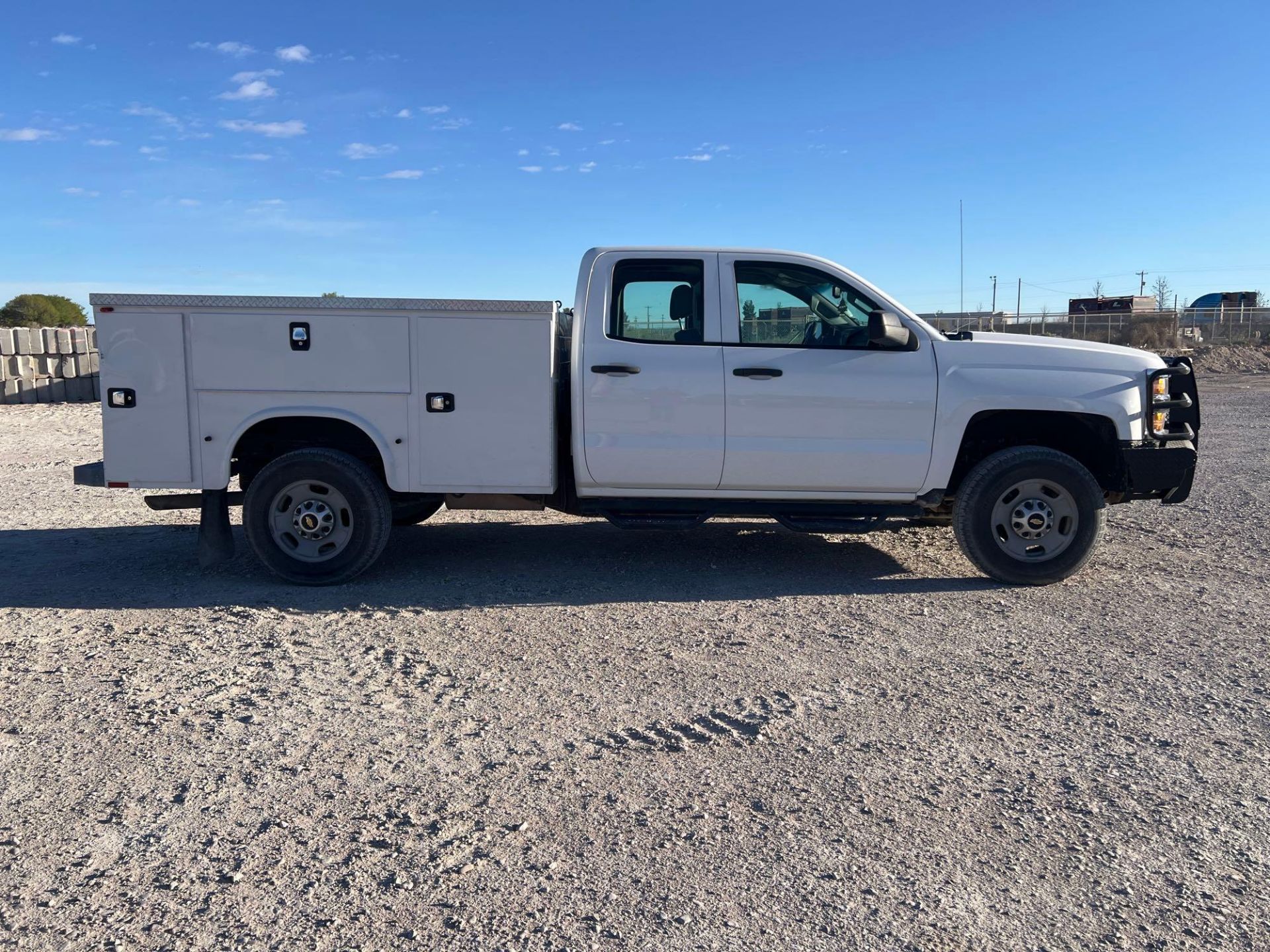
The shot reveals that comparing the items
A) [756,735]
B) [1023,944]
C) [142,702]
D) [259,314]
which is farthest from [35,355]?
[1023,944]

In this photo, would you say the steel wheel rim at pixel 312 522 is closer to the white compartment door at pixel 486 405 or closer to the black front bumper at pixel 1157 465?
the white compartment door at pixel 486 405

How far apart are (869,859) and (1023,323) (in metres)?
40.2

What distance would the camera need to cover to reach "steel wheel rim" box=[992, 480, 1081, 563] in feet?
21.3

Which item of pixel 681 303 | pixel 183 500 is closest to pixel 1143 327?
pixel 681 303

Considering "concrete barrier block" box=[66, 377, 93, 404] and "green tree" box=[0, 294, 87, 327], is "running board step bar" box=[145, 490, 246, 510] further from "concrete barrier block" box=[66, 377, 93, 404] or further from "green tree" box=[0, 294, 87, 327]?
"green tree" box=[0, 294, 87, 327]

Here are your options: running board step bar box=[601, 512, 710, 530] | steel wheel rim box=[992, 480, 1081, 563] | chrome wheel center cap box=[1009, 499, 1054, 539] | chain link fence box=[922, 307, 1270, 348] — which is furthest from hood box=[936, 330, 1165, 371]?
chain link fence box=[922, 307, 1270, 348]

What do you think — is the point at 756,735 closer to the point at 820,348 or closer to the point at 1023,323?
the point at 820,348

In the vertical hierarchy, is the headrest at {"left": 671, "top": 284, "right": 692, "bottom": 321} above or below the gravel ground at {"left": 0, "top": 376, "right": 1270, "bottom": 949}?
above

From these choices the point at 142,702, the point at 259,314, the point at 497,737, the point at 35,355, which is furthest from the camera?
the point at 35,355

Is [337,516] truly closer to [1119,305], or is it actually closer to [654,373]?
[654,373]

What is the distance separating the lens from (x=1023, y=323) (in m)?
39.8

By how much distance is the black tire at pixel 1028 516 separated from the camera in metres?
6.42

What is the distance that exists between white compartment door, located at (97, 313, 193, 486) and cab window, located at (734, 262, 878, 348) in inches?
142

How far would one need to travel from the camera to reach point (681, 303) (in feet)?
21.3
